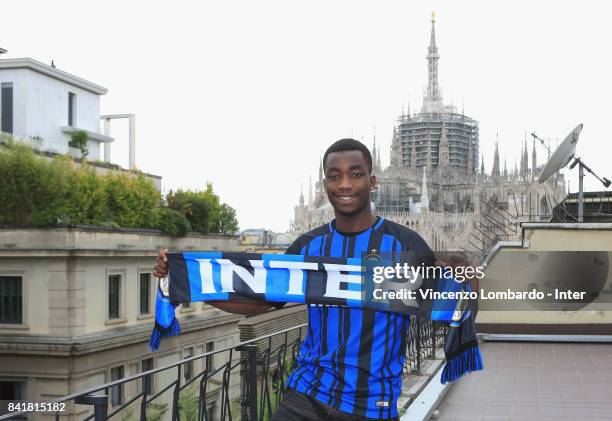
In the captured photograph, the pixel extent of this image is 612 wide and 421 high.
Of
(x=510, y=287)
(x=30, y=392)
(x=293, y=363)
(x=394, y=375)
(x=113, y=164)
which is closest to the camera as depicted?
(x=394, y=375)

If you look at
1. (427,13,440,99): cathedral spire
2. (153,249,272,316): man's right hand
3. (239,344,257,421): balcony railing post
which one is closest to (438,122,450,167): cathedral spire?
(427,13,440,99): cathedral spire

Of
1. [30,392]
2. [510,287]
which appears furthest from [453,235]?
[510,287]

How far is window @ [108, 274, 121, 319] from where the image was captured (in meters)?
23.7

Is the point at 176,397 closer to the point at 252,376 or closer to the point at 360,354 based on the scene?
the point at 252,376

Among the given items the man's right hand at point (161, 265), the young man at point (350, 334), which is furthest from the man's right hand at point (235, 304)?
the young man at point (350, 334)

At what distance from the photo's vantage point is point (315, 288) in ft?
12.2

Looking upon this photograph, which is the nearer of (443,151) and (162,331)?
(162,331)

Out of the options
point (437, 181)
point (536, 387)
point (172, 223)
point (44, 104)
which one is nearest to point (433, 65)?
point (437, 181)

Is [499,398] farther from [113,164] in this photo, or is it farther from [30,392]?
[113,164]

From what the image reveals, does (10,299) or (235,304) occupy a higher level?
(235,304)

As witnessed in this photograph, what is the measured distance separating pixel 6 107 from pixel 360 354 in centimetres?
3183

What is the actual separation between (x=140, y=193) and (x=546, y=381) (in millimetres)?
21607

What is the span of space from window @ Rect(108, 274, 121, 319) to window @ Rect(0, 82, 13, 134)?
37.5ft

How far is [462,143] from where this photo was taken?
105 m
